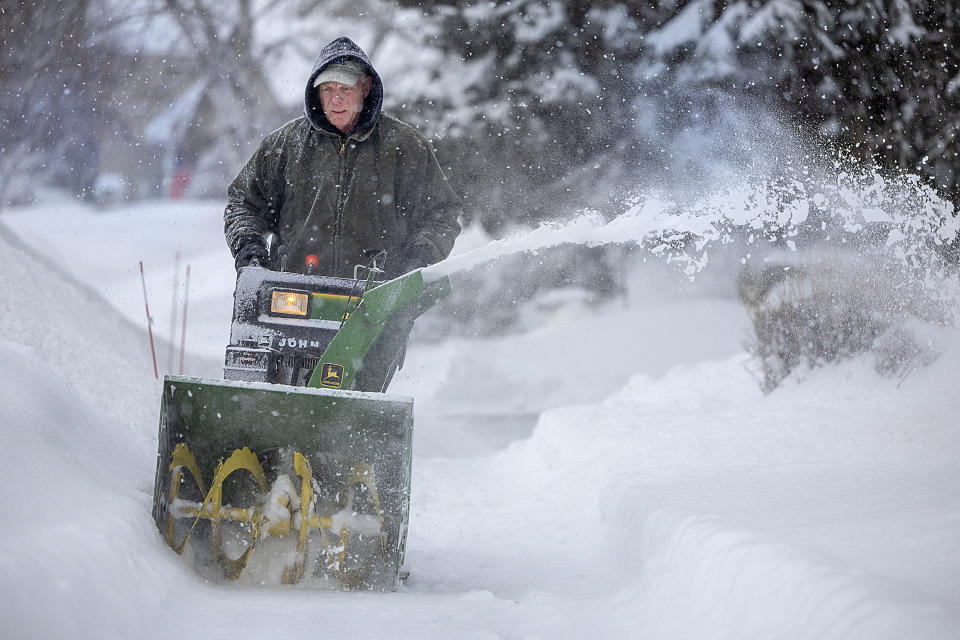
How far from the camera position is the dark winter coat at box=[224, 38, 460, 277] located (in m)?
4.29

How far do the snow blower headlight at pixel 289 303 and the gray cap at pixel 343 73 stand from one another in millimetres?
1220

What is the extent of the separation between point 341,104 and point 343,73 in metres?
Answer: 0.16

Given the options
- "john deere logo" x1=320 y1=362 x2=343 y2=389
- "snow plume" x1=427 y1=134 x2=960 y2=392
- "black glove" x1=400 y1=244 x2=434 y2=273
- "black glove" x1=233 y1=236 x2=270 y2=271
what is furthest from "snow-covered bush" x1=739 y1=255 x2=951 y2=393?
"black glove" x1=233 y1=236 x2=270 y2=271

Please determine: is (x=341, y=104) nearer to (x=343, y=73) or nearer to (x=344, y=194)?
(x=343, y=73)

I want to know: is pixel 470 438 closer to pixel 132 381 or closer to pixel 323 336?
pixel 132 381

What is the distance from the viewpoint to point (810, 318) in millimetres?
7316

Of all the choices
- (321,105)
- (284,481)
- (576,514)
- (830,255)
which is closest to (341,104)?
(321,105)

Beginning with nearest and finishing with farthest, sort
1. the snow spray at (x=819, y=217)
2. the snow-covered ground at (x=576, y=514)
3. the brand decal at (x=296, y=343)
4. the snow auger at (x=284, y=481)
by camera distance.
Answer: the snow-covered ground at (x=576, y=514), the snow auger at (x=284, y=481), the brand decal at (x=296, y=343), the snow spray at (x=819, y=217)

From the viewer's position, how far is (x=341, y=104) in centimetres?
434

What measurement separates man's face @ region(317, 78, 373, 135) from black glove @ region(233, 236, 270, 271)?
707mm

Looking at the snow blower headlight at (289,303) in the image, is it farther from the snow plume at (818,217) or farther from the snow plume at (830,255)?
the snow plume at (830,255)

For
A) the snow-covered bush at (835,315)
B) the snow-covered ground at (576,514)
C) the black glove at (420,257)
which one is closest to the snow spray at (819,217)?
the snow-covered bush at (835,315)

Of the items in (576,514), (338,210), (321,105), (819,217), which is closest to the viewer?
(338,210)

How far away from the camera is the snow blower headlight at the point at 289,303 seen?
3715mm
